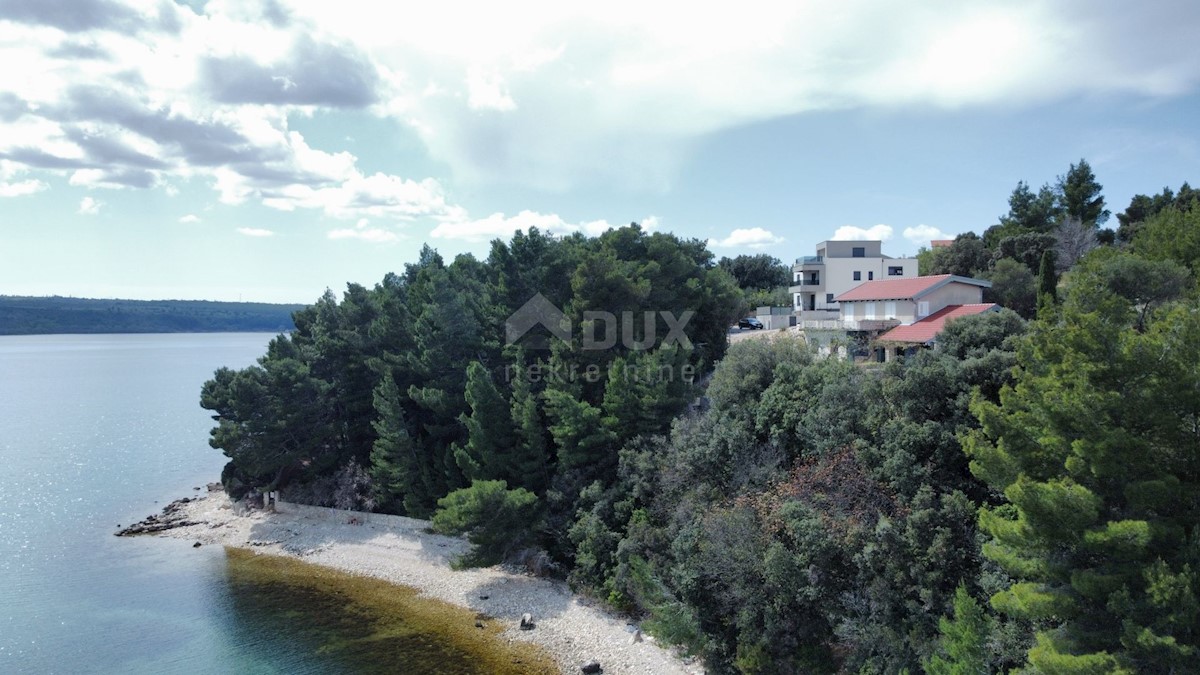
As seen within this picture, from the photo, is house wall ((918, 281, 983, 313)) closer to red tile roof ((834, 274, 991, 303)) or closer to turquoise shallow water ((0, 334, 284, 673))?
red tile roof ((834, 274, 991, 303))

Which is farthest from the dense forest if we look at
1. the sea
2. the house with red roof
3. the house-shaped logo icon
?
the sea

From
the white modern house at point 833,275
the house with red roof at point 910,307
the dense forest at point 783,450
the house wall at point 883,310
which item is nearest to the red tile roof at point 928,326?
the house with red roof at point 910,307

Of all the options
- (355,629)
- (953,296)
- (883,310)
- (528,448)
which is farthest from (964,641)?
(883,310)

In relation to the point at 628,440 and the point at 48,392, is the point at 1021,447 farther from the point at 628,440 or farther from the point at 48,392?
the point at 48,392

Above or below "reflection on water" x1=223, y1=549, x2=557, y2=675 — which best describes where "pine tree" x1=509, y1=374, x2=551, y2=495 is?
above

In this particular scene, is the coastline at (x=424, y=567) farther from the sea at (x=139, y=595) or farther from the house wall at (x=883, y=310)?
the house wall at (x=883, y=310)

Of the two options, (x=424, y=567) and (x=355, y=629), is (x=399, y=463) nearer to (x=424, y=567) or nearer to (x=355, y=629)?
(x=424, y=567)
